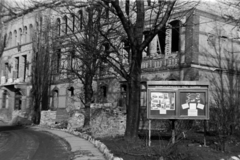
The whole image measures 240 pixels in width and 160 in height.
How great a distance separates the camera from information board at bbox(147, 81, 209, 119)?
467 inches

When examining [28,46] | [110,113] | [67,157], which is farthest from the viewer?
[28,46]

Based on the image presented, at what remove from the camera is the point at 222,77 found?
2494 centimetres

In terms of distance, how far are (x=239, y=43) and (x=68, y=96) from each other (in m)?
18.2

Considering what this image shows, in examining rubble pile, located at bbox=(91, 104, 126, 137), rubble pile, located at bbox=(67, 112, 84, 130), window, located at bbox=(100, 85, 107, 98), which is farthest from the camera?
window, located at bbox=(100, 85, 107, 98)

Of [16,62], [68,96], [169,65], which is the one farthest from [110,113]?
[16,62]

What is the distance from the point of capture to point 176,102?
39.1 feet

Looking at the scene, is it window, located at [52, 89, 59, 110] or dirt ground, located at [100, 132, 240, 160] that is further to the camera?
window, located at [52, 89, 59, 110]

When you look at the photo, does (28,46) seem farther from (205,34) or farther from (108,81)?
(205,34)

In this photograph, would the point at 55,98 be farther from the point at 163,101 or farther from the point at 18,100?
the point at 163,101

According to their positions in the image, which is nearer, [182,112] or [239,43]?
[182,112]

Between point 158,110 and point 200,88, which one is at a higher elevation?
point 200,88

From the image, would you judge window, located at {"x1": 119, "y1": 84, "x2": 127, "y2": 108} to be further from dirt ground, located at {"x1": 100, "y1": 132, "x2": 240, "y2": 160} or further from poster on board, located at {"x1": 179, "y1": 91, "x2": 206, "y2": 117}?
poster on board, located at {"x1": 179, "y1": 91, "x2": 206, "y2": 117}

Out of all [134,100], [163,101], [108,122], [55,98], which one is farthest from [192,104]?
[55,98]

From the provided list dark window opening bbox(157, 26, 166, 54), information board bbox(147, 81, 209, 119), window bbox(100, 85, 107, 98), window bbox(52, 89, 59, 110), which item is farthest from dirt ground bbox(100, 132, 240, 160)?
window bbox(52, 89, 59, 110)
